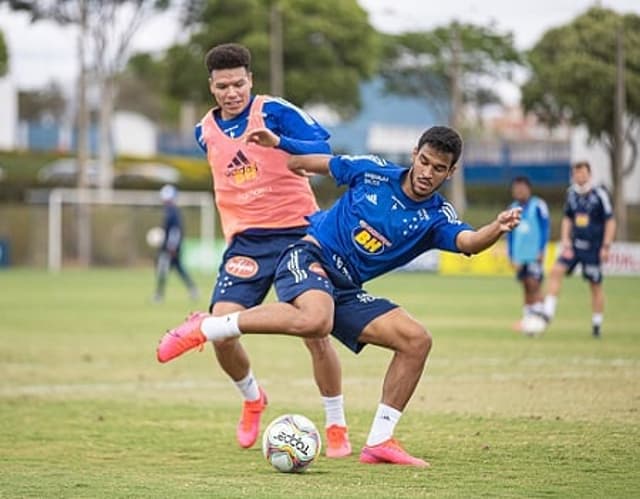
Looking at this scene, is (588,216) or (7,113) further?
(7,113)

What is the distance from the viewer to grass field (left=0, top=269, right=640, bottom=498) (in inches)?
332

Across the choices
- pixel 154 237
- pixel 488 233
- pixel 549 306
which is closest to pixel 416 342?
pixel 488 233

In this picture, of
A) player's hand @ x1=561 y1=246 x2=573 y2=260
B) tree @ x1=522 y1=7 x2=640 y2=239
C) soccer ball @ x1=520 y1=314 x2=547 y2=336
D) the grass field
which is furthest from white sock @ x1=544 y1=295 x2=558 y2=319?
tree @ x1=522 y1=7 x2=640 y2=239

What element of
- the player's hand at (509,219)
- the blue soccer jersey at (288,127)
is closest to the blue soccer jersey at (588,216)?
the blue soccer jersey at (288,127)

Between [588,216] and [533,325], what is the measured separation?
172 cm

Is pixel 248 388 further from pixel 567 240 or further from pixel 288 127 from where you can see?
pixel 567 240

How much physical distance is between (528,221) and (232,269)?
1208 centimetres

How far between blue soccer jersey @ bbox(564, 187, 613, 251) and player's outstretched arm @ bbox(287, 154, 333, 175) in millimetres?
11589

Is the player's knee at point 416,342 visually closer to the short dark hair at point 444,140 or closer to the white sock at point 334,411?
the white sock at point 334,411

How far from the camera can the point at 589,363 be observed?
1614 centimetres

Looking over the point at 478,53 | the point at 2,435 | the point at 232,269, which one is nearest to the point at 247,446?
the point at 232,269

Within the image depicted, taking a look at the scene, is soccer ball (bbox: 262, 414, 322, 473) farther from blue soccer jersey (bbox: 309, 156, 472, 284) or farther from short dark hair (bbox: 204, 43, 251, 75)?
short dark hair (bbox: 204, 43, 251, 75)

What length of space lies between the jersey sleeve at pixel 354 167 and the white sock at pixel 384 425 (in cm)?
137

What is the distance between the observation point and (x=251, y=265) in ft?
33.6
